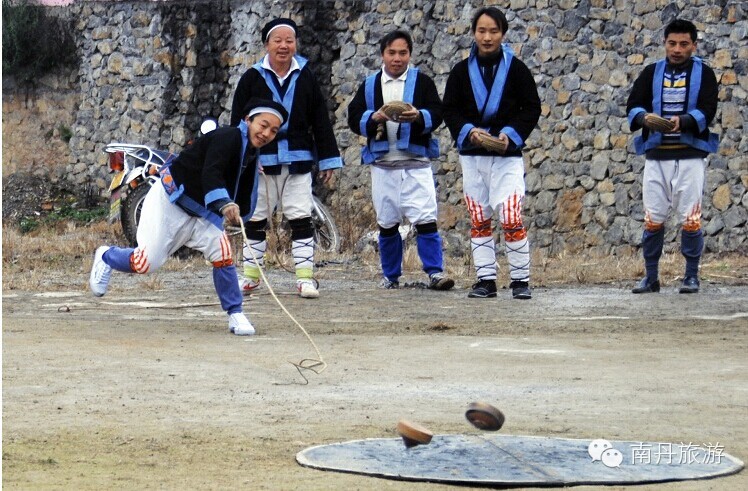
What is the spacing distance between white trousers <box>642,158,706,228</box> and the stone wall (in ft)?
9.79

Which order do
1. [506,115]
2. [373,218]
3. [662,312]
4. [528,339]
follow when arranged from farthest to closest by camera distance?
1. [373,218]
2. [506,115]
3. [662,312]
4. [528,339]

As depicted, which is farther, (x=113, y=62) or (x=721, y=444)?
(x=113, y=62)

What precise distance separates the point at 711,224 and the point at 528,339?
5.49 m

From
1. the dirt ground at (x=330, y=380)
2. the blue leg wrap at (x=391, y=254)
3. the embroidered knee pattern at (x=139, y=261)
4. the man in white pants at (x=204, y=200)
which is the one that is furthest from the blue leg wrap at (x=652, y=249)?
the embroidered knee pattern at (x=139, y=261)

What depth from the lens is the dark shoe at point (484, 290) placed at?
1020 centimetres

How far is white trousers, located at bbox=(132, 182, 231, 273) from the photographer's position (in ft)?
27.1

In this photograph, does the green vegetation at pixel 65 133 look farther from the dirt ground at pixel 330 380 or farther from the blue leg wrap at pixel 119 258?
the blue leg wrap at pixel 119 258

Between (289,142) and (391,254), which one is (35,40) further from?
(289,142)

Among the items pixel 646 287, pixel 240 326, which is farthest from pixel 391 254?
pixel 240 326

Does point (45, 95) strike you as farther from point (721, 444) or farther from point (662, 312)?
point (721, 444)

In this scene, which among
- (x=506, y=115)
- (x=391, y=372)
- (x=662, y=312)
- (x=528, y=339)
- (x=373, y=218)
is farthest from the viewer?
(x=373, y=218)

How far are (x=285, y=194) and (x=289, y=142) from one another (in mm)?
365

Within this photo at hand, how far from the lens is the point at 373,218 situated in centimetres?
1580

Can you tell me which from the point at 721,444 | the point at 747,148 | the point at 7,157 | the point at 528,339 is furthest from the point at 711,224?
the point at 7,157
